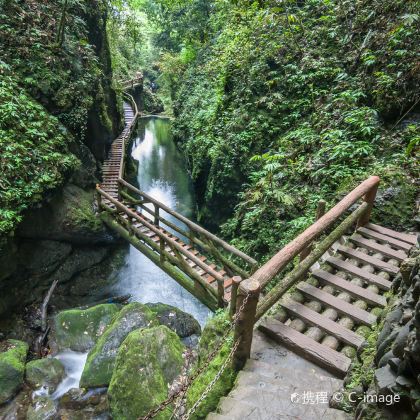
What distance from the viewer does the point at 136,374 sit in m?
5.45

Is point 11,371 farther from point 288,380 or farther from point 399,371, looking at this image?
point 399,371

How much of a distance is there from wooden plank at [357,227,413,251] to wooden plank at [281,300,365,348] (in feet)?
7.10

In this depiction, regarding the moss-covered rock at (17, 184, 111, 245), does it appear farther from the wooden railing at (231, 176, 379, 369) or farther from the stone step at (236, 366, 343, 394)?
the stone step at (236, 366, 343, 394)

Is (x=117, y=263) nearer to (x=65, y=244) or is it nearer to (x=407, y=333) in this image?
(x=65, y=244)

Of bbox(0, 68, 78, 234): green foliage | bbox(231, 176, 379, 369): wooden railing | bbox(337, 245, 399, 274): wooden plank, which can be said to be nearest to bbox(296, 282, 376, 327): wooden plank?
bbox(231, 176, 379, 369): wooden railing

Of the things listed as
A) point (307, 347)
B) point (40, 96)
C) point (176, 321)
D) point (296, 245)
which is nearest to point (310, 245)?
point (296, 245)

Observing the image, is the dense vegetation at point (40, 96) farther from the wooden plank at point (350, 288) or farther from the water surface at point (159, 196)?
the wooden plank at point (350, 288)

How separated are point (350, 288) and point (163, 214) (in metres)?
13.2

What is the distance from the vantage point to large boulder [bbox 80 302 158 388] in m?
6.58

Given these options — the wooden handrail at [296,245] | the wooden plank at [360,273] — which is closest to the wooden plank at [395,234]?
the wooden handrail at [296,245]

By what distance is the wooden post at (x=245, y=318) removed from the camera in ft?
9.06

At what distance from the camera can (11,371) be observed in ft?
21.1

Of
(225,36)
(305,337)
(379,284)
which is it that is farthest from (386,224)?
(225,36)

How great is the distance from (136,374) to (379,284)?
425 cm
